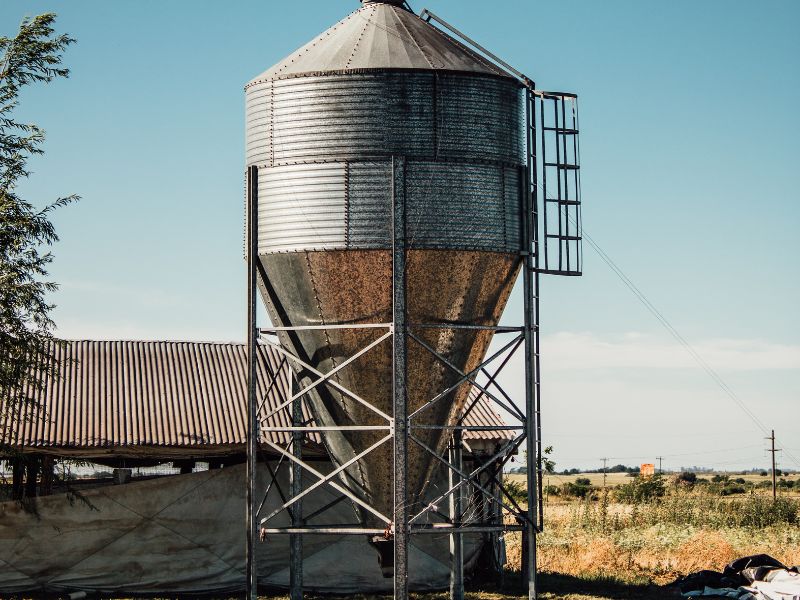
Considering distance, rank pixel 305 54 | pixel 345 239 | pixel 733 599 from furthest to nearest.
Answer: pixel 733 599 < pixel 305 54 < pixel 345 239

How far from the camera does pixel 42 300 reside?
68.5 feet

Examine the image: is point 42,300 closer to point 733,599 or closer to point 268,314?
point 268,314

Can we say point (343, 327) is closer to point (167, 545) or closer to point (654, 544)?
point (167, 545)

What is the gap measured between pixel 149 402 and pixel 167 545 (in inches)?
111

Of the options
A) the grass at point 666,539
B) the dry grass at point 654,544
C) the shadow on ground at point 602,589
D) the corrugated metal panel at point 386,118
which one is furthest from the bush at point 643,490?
the corrugated metal panel at point 386,118

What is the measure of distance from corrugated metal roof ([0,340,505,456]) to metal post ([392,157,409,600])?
145 inches

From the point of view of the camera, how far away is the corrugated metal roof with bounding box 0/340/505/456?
22.1 m

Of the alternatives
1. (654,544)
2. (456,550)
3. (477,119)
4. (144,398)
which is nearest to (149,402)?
(144,398)

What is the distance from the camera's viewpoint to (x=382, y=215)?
17.8 metres

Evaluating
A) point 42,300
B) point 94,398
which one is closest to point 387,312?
point 42,300

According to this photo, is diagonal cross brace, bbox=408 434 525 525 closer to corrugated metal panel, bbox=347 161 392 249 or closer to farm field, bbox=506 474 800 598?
corrugated metal panel, bbox=347 161 392 249

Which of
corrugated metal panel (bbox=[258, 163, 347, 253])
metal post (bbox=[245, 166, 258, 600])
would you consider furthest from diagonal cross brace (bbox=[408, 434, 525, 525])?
corrugated metal panel (bbox=[258, 163, 347, 253])

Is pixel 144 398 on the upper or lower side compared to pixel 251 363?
lower

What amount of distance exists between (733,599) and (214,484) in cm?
969
